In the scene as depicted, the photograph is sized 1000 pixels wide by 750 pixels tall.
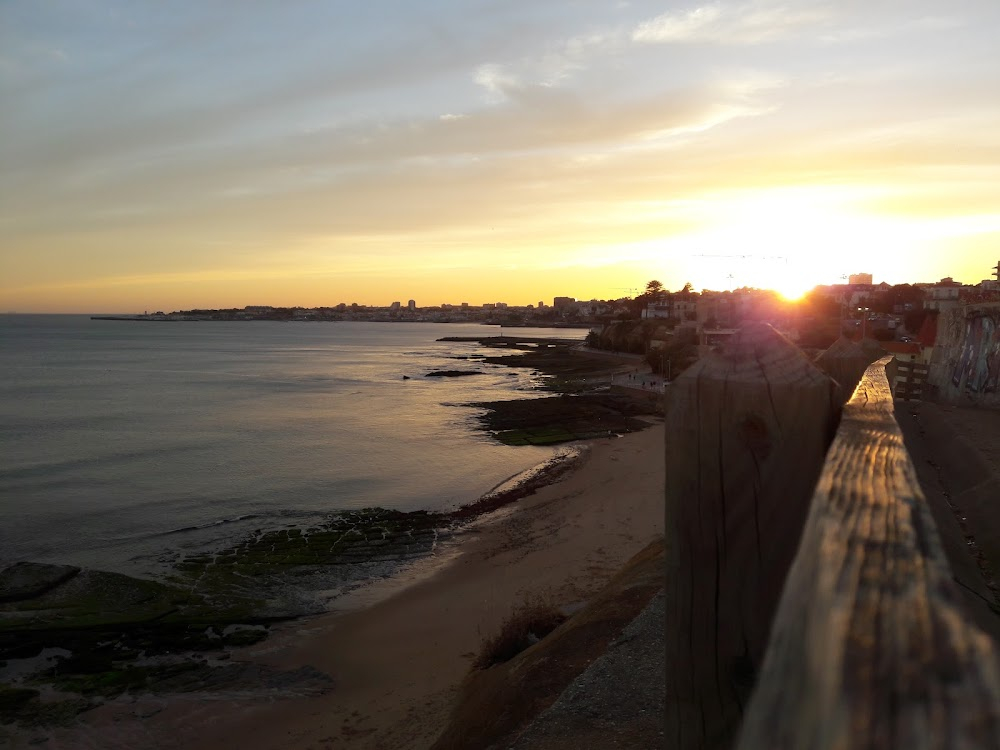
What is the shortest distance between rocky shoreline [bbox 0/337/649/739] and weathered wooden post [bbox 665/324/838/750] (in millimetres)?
11372

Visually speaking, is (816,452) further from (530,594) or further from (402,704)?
(530,594)

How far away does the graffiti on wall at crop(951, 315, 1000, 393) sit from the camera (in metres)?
11.1

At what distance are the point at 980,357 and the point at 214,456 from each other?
29390mm

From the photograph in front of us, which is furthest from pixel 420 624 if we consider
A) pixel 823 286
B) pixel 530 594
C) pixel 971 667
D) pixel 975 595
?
pixel 823 286

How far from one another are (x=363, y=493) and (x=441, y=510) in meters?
3.76

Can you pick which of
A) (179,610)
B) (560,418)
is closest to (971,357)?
(179,610)

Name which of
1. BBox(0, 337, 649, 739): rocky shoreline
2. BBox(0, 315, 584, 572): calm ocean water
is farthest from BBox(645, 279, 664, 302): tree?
BBox(0, 337, 649, 739): rocky shoreline

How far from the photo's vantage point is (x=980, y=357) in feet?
37.4

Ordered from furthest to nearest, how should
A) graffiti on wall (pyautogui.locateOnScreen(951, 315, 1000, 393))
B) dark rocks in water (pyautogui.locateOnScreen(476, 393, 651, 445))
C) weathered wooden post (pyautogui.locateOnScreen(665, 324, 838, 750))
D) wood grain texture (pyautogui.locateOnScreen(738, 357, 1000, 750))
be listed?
dark rocks in water (pyautogui.locateOnScreen(476, 393, 651, 445)) → graffiti on wall (pyautogui.locateOnScreen(951, 315, 1000, 393)) → weathered wooden post (pyautogui.locateOnScreen(665, 324, 838, 750)) → wood grain texture (pyautogui.locateOnScreen(738, 357, 1000, 750))

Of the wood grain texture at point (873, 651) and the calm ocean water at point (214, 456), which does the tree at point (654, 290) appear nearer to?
the calm ocean water at point (214, 456)

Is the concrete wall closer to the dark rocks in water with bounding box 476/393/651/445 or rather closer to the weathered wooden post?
the weathered wooden post

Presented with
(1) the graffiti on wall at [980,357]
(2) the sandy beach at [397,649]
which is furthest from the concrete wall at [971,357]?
(2) the sandy beach at [397,649]

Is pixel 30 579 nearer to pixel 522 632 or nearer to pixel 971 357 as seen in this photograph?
pixel 522 632

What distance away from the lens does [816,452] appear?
1.50m
